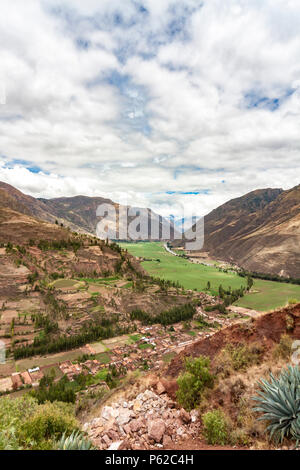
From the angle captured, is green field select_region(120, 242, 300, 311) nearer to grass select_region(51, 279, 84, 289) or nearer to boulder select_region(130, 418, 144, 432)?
grass select_region(51, 279, 84, 289)

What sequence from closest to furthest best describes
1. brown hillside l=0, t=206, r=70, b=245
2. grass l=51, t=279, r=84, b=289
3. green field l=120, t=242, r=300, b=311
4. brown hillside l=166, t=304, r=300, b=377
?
brown hillside l=166, t=304, r=300, b=377
grass l=51, t=279, r=84, b=289
brown hillside l=0, t=206, r=70, b=245
green field l=120, t=242, r=300, b=311

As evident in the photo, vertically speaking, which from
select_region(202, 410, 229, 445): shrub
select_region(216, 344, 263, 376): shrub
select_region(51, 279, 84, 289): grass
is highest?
select_region(216, 344, 263, 376): shrub

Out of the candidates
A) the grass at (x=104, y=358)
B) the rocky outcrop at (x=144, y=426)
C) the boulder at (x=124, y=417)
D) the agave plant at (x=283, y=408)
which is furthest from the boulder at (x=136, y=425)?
the grass at (x=104, y=358)

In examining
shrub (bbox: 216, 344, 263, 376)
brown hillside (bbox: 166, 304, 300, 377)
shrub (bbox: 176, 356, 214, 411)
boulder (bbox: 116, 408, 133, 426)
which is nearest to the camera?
boulder (bbox: 116, 408, 133, 426)

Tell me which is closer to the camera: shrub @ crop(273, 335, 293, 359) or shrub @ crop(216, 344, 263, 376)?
shrub @ crop(273, 335, 293, 359)

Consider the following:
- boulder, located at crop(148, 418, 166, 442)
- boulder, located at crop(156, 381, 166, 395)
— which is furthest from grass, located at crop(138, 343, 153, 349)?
boulder, located at crop(148, 418, 166, 442)

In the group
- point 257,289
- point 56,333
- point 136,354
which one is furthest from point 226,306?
point 56,333
